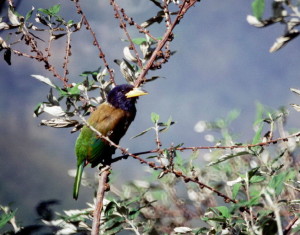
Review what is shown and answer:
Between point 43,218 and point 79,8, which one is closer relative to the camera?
point 79,8

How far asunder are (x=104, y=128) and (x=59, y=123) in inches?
50.0

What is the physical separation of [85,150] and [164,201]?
86cm

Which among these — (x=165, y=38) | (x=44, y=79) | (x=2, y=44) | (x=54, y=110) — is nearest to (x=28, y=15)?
(x=2, y=44)

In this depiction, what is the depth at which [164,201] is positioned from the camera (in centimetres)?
325

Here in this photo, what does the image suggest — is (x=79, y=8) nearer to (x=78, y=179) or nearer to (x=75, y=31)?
(x=75, y=31)

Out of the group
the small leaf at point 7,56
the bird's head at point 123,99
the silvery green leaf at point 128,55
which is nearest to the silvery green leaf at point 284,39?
the silvery green leaf at point 128,55

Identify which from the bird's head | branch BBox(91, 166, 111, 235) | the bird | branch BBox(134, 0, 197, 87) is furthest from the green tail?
branch BBox(134, 0, 197, 87)

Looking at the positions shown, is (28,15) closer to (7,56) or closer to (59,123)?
(7,56)

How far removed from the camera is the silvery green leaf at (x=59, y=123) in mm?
2080

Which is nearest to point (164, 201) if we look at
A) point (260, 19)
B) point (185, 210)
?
point (185, 210)

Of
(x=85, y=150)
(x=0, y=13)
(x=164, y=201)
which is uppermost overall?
(x=0, y=13)

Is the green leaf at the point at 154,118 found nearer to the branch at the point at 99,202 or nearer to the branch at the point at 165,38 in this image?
the branch at the point at 165,38

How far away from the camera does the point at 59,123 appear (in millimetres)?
2100

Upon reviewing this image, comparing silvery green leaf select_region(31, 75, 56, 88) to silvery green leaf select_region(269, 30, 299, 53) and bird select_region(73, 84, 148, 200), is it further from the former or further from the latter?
silvery green leaf select_region(269, 30, 299, 53)
